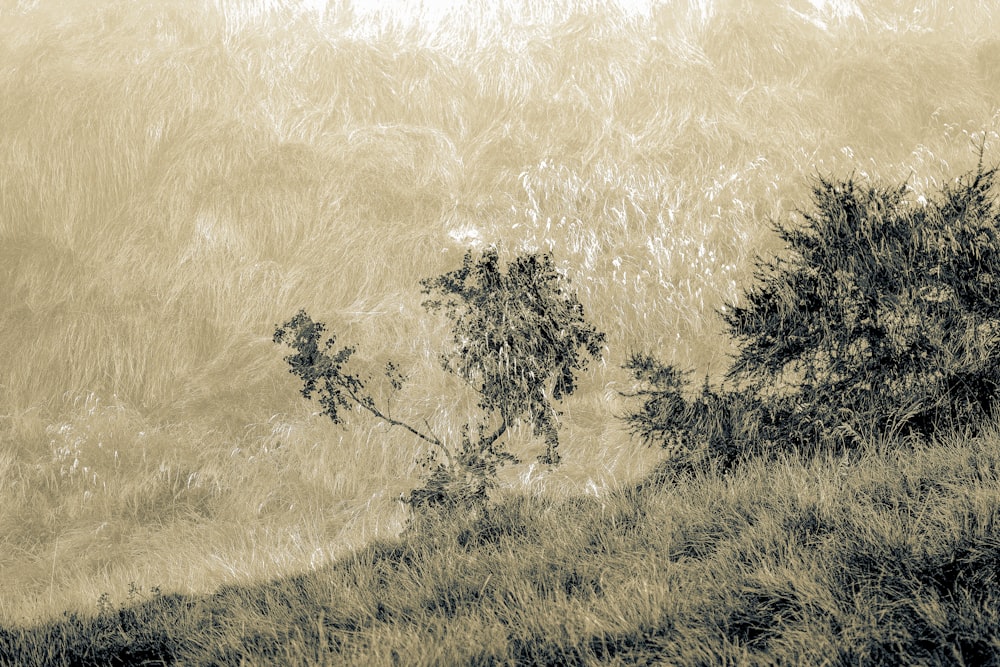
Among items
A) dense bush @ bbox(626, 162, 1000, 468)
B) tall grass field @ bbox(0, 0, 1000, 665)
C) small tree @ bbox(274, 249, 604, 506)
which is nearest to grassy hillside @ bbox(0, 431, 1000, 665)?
tall grass field @ bbox(0, 0, 1000, 665)

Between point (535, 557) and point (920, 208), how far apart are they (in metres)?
4.03

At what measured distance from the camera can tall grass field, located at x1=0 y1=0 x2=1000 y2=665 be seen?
2.96m

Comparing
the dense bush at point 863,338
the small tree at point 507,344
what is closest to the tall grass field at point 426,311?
the dense bush at point 863,338

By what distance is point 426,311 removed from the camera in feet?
25.7

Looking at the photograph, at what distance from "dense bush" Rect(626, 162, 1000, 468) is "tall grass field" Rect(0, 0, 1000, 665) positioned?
15.9 inches

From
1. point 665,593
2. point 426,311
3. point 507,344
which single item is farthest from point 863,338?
point 426,311

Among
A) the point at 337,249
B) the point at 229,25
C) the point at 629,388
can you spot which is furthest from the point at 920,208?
the point at 229,25

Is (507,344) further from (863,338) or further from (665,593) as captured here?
(665,593)

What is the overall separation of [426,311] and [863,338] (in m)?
3.91

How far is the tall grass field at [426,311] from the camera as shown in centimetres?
296

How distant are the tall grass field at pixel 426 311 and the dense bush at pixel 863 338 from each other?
1.32ft

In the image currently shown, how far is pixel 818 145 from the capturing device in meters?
10.9

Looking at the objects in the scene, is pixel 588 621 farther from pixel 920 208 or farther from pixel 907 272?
pixel 920 208

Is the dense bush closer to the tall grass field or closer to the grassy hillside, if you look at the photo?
the tall grass field
